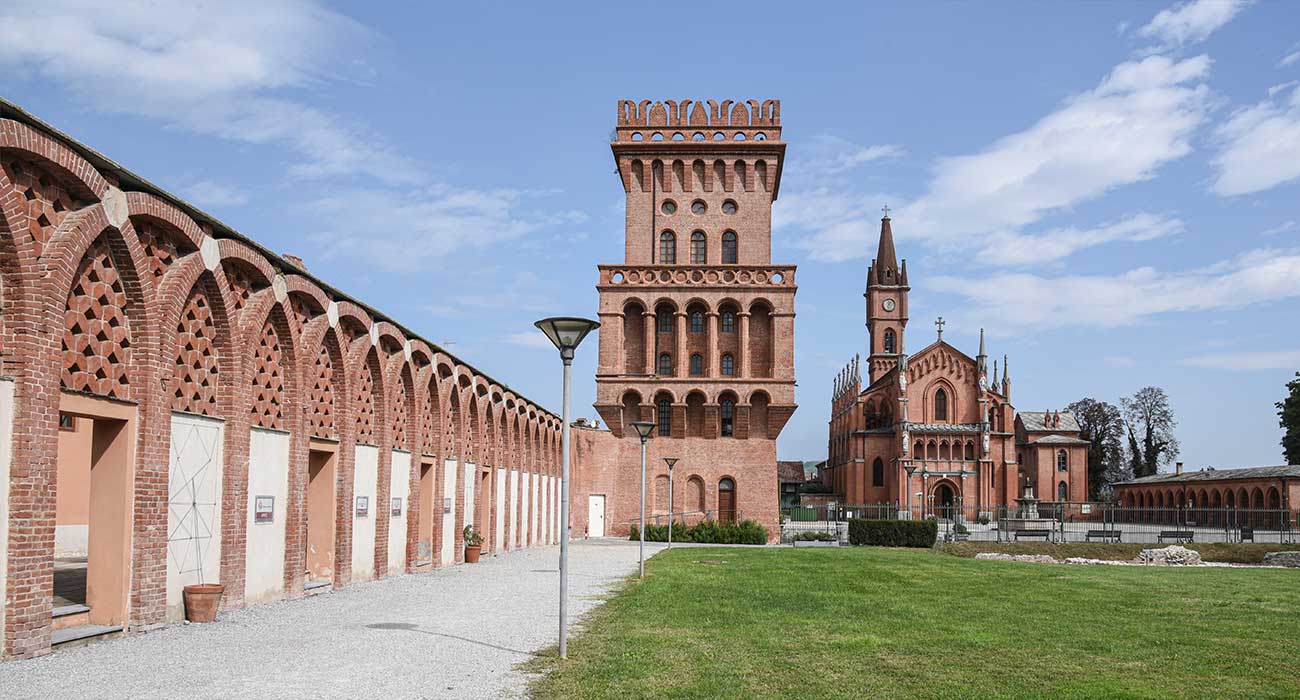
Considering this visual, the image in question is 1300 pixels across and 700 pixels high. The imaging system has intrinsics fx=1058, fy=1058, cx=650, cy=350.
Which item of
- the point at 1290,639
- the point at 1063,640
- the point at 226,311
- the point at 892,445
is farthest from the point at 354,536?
the point at 892,445

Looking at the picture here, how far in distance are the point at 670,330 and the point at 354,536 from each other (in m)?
29.8

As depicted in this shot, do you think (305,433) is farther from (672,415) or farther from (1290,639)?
(672,415)

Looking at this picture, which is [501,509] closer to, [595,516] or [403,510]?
[403,510]

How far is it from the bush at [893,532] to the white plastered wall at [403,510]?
20216mm

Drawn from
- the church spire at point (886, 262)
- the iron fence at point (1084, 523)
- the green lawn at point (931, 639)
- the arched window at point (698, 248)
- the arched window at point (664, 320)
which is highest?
the church spire at point (886, 262)

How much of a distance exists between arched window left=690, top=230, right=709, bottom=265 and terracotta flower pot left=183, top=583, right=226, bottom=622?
123ft

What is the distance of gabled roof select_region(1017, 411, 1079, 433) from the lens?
8875cm

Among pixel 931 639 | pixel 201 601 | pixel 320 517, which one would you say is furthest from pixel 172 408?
pixel 931 639

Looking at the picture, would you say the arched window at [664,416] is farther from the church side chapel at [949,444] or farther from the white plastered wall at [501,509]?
the church side chapel at [949,444]

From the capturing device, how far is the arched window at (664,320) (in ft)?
158

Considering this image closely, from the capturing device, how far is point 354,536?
63.8 feet

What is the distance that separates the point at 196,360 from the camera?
547 inches

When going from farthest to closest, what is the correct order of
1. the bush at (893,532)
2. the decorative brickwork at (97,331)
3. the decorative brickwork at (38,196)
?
the bush at (893,532) → the decorative brickwork at (97,331) → the decorative brickwork at (38,196)

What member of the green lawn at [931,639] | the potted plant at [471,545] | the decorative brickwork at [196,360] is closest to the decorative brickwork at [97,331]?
the decorative brickwork at [196,360]
